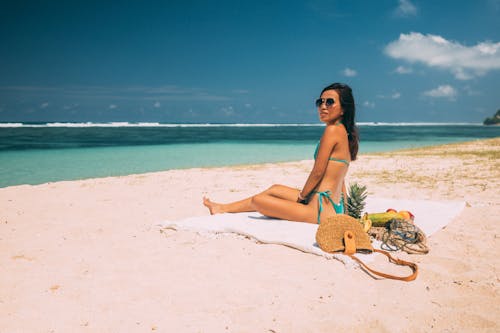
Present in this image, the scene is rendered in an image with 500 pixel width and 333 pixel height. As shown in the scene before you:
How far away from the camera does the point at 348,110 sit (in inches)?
211

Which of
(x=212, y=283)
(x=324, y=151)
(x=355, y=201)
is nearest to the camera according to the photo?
(x=212, y=283)

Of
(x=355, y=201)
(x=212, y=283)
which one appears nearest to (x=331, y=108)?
(x=355, y=201)

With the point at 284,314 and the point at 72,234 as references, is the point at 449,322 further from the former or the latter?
the point at 72,234

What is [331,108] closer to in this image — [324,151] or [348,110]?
[348,110]

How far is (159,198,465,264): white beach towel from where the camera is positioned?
4.87 metres

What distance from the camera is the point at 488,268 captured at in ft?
14.2

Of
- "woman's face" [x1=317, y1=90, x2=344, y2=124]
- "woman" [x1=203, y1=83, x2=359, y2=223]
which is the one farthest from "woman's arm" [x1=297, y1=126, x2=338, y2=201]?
"woman's face" [x1=317, y1=90, x2=344, y2=124]

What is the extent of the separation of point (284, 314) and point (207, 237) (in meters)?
2.28

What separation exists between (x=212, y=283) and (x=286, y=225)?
189 centimetres

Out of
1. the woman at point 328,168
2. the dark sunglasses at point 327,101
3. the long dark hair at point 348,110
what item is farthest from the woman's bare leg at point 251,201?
the dark sunglasses at point 327,101

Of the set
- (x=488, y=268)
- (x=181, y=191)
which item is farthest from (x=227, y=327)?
(x=181, y=191)

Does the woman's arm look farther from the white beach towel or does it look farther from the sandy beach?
the sandy beach

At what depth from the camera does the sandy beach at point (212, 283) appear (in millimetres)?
3279

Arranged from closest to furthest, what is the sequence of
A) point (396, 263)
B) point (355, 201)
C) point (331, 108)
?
point (396, 263), point (331, 108), point (355, 201)
